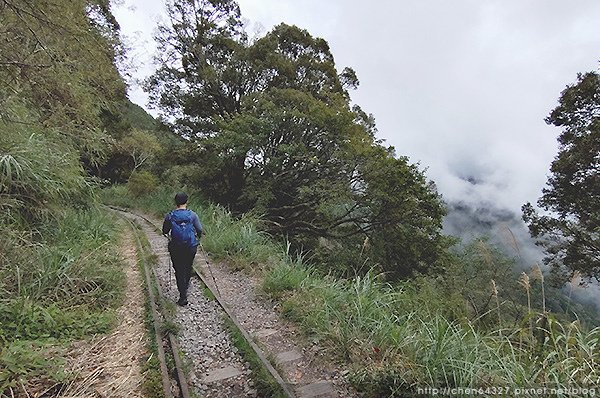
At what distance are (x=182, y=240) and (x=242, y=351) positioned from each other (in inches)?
77.1

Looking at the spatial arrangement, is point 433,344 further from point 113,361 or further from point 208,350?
point 113,361

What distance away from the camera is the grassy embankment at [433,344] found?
8.91 feet

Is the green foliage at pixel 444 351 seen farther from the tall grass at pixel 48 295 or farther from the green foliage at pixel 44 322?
the tall grass at pixel 48 295

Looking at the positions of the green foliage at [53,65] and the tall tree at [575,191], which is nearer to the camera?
the green foliage at [53,65]

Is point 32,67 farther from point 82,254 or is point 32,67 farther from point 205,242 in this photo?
point 205,242

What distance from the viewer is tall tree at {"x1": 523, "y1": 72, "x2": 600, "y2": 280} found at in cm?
1016

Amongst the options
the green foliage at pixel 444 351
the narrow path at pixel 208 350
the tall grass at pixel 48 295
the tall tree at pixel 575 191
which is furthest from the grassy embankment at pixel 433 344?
the tall tree at pixel 575 191

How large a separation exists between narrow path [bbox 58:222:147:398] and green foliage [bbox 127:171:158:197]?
14586 millimetres

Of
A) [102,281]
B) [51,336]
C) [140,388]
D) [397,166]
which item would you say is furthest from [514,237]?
[397,166]

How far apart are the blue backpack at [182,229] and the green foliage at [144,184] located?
47.0ft

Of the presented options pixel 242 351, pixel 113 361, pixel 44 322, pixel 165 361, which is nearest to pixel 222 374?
pixel 242 351

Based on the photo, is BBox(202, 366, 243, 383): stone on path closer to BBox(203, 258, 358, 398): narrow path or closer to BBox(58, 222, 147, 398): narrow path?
BBox(203, 258, 358, 398): narrow path

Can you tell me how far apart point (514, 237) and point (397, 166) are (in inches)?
322

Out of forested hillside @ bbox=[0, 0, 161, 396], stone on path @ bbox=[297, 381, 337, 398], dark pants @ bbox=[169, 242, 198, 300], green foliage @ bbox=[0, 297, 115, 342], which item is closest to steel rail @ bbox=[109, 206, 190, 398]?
dark pants @ bbox=[169, 242, 198, 300]
